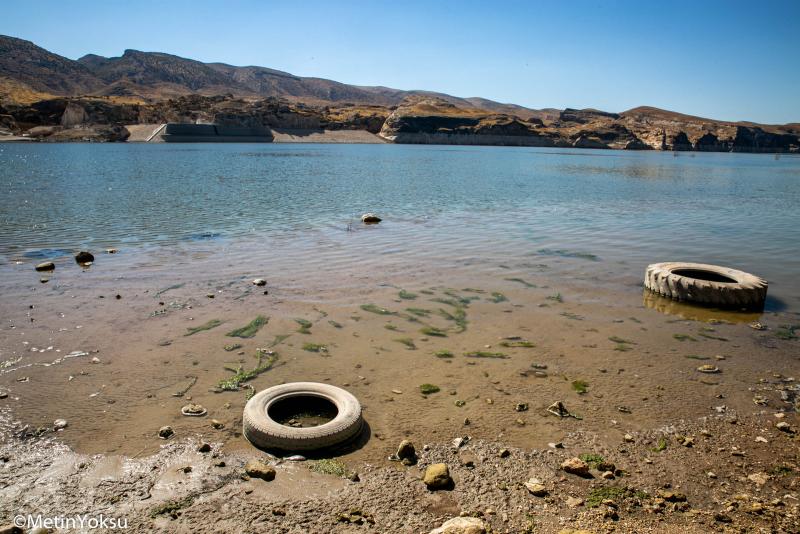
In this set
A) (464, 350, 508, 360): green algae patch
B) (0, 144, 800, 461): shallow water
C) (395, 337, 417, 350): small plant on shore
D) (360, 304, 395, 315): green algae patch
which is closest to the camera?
(0, 144, 800, 461): shallow water

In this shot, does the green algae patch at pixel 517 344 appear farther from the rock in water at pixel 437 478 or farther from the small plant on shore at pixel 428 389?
the rock in water at pixel 437 478

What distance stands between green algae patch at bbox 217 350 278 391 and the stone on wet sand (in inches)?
175

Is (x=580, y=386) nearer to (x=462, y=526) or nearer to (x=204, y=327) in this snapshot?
(x=462, y=526)

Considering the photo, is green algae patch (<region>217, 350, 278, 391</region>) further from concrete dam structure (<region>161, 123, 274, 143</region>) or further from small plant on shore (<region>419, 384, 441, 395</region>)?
concrete dam structure (<region>161, 123, 274, 143</region>)

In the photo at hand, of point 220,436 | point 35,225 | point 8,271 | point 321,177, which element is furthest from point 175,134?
point 220,436

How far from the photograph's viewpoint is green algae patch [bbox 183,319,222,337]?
9.24m

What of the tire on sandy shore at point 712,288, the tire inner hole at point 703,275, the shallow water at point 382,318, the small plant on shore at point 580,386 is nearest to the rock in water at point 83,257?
the shallow water at point 382,318

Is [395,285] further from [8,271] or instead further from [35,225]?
[35,225]

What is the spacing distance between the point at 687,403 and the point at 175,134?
13659 centimetres

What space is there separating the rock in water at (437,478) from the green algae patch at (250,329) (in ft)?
16.5

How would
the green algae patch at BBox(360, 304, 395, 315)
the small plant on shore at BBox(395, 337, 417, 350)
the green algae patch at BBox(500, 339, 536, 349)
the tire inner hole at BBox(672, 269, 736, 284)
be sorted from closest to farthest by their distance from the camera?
1. the small plant on shore at BBox(395, 337, 417, 350)
2. the green algae patch at BBox(500, 339, 536, 349)
3. the green algae patch at BBox(360, 304, 395, 315)
4. the tire inner hole at BBox(672, 269, 736, 284)

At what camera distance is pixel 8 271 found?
43.4 ft

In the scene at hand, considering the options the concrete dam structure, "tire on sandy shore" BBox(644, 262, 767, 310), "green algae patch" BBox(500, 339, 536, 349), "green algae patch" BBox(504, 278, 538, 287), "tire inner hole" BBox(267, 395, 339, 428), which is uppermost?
the concrete dam structure

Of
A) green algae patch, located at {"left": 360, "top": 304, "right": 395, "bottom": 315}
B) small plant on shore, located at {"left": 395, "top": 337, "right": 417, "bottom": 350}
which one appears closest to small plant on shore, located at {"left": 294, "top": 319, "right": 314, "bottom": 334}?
green algae patch, located at {"left": 360, "top": 304, "right": 395, "bottom": 315}
